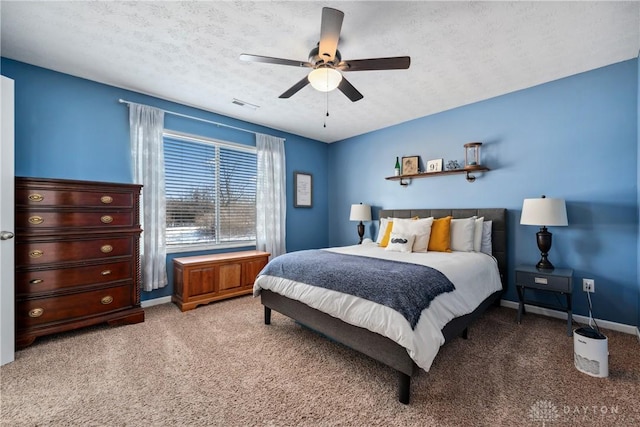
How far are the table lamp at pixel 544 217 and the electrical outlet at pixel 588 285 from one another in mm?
353

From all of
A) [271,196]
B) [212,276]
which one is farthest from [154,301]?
[271,196]

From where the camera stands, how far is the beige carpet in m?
1.56

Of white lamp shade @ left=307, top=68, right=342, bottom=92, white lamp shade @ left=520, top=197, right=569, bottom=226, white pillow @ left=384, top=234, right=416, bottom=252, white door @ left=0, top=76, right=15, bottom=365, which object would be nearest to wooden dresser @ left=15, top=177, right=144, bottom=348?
white door @ left=0, top=76, right=15, bottom=365

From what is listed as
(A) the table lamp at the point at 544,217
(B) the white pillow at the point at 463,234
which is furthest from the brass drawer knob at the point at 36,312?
(A) the table lamp at the point at 544,217

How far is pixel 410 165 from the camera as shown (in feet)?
14.0

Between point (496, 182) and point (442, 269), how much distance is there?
76.6 inches

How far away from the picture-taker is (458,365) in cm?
207

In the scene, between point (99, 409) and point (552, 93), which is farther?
point (552, 93)

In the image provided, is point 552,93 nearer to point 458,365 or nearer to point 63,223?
point 458,365

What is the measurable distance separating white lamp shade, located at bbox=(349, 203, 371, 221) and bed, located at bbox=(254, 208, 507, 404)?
158cm

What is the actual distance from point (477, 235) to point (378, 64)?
236 centimetres

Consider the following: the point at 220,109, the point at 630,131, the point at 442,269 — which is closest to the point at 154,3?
the point at 220,109

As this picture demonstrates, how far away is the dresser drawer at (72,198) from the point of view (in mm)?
2320

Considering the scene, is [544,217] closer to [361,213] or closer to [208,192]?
[361,213]
